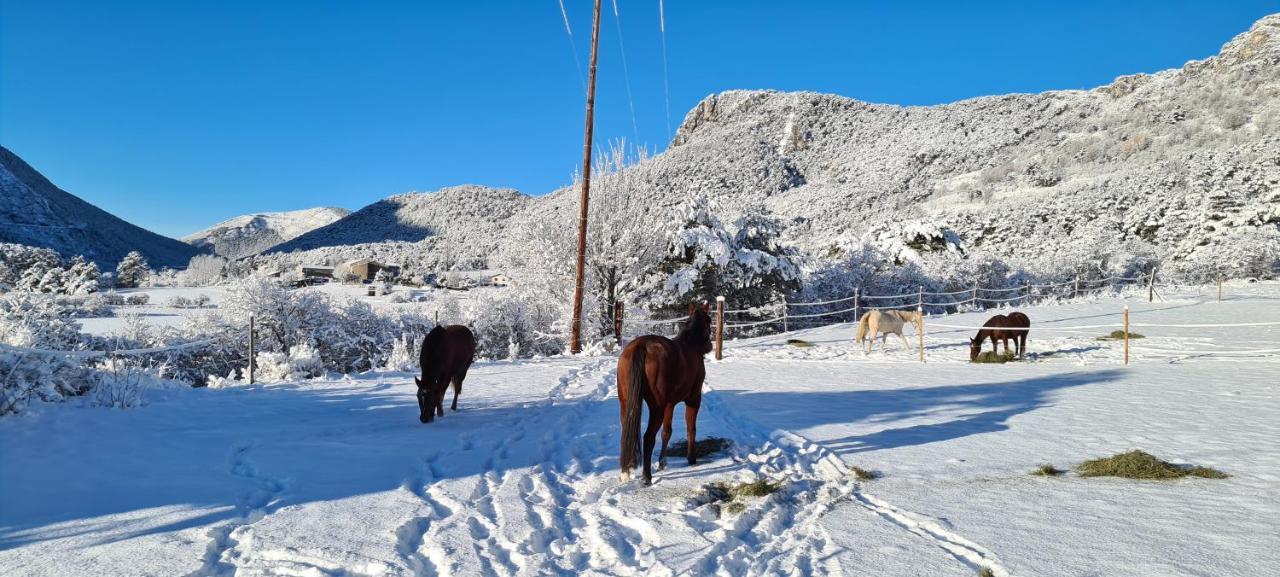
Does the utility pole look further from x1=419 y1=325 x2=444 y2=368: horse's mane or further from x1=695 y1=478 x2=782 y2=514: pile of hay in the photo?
x1=695 y1=478 x2=782 y2=514: pile of hay

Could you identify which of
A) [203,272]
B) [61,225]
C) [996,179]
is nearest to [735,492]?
[203,272]

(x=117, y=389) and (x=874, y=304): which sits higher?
(x=874, y=304)

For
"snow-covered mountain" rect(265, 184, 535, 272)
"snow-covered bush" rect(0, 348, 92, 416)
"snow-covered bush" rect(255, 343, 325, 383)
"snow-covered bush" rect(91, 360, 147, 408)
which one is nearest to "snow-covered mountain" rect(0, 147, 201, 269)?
"snow-covered mountain" rect(265, 184, 535, 272)

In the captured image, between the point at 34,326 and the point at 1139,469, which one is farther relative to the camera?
the point at 34,326

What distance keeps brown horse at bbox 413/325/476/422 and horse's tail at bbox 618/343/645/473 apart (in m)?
2.58

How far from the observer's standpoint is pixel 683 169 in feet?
220

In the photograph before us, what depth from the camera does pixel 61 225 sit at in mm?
53438

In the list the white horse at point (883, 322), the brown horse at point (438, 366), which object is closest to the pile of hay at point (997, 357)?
the white horse at point (883, 322)

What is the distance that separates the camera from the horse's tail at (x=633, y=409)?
13.0ft

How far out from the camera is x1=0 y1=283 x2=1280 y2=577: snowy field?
276cm

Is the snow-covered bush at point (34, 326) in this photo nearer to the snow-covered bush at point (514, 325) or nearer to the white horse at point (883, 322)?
the snow-covered bush at point (514, 325)

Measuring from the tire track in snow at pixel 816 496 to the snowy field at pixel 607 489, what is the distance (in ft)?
0.07

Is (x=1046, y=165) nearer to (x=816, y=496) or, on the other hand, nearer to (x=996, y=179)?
(x=996, y=179)

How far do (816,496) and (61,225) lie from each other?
73788mm
